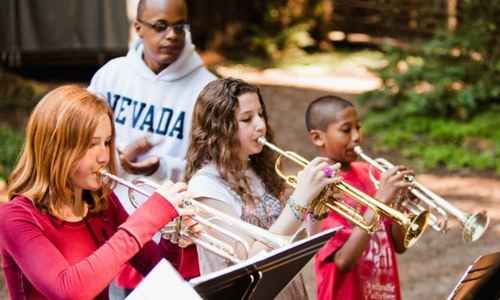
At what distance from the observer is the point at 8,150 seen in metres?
8.88

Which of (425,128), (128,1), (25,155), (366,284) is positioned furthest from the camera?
(128,1)

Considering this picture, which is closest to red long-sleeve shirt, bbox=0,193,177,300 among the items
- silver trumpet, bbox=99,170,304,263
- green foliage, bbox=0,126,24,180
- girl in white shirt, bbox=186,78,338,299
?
silver trumpet, bbox=99,170,304,263

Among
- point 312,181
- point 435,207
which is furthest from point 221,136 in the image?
point 435,207

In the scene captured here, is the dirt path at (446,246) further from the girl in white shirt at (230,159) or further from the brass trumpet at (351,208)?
the girl in white shirt at (230,159)

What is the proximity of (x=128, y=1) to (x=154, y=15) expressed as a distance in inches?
306

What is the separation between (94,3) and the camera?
40.0ft

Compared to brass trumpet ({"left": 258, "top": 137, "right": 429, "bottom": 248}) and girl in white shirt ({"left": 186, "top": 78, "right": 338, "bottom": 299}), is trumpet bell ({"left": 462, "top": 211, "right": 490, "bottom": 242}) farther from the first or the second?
girl in white shirt ({"left": 186, "top": 78, "right": 338, "bottom": 299})

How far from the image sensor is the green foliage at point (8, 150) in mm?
8633

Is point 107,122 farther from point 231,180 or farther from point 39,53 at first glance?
point 39,53

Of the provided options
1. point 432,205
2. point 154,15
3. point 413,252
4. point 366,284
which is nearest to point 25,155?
point 154,15

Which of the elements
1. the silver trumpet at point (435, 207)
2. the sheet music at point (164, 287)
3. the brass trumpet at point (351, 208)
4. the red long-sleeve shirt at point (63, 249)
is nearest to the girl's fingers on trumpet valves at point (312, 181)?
the brass trumpet at point (351, 208)

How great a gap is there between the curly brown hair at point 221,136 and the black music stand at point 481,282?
2.83 ft

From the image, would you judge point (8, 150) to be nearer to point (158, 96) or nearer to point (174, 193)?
point (158, 96)

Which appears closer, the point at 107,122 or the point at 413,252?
the point at 107,122
